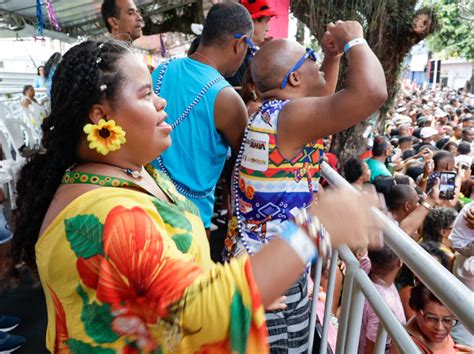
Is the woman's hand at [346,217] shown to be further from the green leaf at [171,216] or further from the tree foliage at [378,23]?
the tree foliage at [378,23]

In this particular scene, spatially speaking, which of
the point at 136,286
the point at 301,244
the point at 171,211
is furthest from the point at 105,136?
the point at 301,244

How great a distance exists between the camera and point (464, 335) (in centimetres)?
249

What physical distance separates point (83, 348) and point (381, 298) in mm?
802

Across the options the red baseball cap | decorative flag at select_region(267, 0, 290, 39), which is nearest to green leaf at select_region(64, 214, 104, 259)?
the red baseball cap

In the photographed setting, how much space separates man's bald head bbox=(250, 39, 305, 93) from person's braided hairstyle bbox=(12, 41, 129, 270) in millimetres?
792

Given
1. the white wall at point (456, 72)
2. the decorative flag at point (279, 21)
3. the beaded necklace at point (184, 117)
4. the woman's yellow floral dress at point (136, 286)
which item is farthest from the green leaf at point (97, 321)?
the white wall at point (456, 72)

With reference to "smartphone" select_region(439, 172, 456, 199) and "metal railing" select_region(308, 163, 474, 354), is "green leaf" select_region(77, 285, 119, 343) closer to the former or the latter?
"metal railing" select_region(308, 163, 474, 354)

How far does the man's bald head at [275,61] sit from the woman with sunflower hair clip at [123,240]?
0.78 m

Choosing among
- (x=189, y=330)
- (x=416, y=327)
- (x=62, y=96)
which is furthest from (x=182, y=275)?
(x=416, y=327)

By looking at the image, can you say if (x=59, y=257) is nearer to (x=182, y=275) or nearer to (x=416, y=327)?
(x=182, y=275)

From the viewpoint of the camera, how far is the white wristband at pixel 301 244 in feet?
2.88

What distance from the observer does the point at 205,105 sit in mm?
1992

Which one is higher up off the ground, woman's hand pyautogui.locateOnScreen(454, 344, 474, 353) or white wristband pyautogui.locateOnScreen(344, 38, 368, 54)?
white wristband pyautogui.locateOnScreen(344, 38, 368, 54)

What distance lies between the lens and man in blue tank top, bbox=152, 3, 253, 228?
6.54ft
